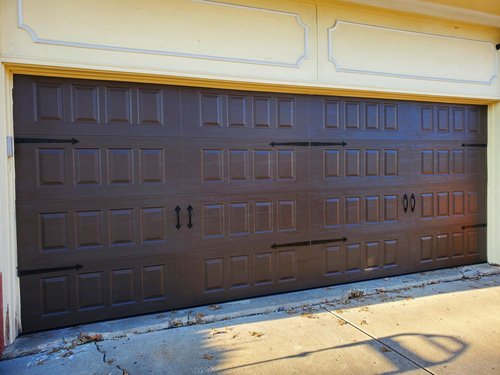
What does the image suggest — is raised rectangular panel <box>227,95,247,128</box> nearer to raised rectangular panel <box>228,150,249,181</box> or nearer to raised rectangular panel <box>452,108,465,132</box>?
raised rectangular panel <box>228,150,249,181</box>

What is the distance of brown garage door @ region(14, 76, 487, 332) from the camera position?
10.7ft

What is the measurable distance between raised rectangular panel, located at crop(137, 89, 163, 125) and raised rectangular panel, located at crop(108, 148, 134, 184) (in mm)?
349

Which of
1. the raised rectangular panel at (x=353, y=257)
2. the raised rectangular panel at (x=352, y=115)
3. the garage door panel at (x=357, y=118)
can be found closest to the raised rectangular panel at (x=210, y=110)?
the garage door panel at (x=357, y=118)

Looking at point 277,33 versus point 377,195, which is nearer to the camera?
point 277,33

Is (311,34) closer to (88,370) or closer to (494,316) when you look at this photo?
(494,316)

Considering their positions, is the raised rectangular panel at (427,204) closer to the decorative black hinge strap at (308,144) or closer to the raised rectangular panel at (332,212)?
the raised rectangular panel at (332,212)

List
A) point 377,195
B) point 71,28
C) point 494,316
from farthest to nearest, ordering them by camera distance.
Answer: point 377,195 < point 494,316 < point 71,28

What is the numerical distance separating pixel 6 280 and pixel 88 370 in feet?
3.43

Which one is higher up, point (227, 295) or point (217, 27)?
point (217, 27)

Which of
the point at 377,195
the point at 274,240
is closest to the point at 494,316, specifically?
the point at 377,195

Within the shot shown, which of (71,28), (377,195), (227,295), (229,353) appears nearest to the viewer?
(229,353)

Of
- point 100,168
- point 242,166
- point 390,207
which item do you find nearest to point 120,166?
point 100,168

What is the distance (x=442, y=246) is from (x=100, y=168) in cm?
439

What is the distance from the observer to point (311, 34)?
4.02 metres
